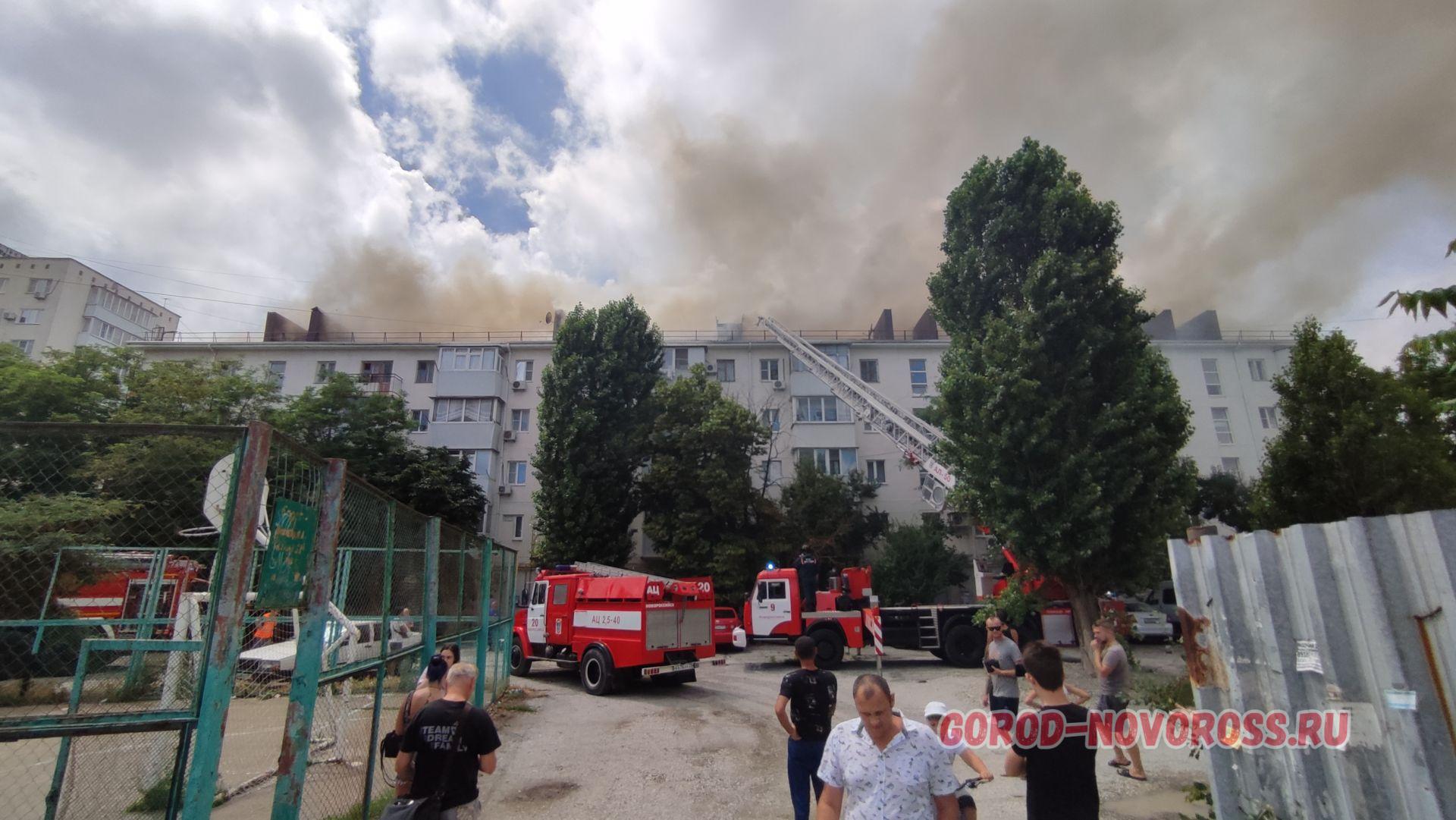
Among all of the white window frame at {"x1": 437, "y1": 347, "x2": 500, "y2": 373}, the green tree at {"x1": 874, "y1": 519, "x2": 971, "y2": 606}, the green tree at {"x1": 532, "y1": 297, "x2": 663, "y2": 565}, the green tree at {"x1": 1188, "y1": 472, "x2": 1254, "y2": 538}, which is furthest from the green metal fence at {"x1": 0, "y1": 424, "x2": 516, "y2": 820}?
the green tree at {"x1": 1188, "y1": 472, "x2": 1254, "y2": 538}

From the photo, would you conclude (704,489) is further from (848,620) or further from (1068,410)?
(1068,410)

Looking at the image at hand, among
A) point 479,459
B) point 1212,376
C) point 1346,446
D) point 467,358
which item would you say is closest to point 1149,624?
point 1346,446

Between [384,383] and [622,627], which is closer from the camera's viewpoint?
[622,627]

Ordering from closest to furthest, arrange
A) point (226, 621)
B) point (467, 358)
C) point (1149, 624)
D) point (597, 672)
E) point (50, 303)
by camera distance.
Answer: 1. point (226, 621)
2. point (597, 672)
3. point (1149, 624)
4. point (467, 358)
5. point (50, 303)

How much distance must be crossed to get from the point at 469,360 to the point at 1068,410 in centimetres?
2998

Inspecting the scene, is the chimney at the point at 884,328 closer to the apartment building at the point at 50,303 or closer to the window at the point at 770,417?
the window at the point at 770,417

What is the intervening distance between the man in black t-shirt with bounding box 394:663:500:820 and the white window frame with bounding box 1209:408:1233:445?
4310 centimetres

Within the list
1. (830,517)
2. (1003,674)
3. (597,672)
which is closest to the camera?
(1003,674)

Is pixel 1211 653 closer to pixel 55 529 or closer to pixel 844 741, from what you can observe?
pixel 844 741

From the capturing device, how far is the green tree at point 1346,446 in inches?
621

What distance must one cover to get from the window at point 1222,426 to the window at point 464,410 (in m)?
39.3

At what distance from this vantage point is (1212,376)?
3759 cm

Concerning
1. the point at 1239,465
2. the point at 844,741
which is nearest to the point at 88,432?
the point at 844,741

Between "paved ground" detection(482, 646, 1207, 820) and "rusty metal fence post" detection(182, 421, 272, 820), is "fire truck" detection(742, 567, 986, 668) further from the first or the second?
"rusty metal fence post" detection(182, 421, 272, 820)
